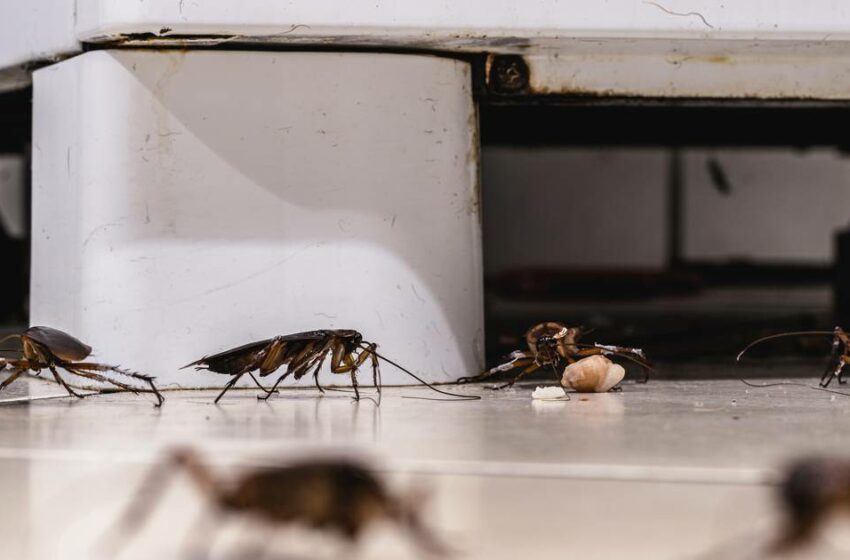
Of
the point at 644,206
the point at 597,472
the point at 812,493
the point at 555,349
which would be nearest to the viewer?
the point at 812,493

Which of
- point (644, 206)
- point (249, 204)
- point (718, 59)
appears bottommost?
point (249, 204)

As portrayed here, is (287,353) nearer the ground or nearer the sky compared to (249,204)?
nearer the ground

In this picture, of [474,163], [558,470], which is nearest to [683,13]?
[474,163]

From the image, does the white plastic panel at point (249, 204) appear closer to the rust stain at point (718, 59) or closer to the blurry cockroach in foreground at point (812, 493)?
the rust stain at point (718, 59)

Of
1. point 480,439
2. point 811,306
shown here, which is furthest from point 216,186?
point 811,306

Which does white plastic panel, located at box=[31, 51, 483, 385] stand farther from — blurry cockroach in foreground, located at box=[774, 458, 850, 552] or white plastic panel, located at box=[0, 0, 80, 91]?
blurry cockroach in foreground, located at box=[774, 458, 850, 552]

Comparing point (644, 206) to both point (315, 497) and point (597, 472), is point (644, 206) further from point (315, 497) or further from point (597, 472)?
point (315, 497)

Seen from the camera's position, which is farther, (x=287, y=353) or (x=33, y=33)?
(x=33, y=33)
